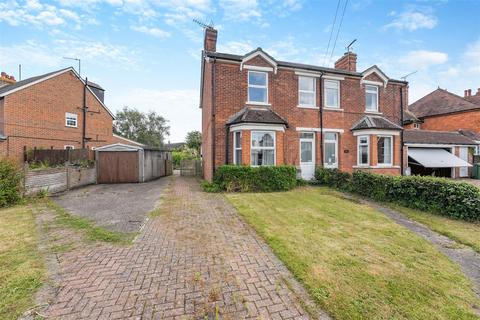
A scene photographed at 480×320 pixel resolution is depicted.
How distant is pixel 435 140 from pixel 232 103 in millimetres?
19026

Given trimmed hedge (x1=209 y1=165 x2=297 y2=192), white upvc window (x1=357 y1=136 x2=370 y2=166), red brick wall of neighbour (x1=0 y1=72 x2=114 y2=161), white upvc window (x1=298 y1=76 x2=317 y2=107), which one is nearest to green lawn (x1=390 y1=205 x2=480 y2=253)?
trimmed hedge (x1=209 y1=165 x2=297 y2=192)

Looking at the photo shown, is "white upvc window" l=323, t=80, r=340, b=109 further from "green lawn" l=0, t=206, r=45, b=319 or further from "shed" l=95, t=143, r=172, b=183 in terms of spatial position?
"green lawn" l=0, t=206, r=45, b=319

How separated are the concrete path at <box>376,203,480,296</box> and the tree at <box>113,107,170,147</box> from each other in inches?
1995

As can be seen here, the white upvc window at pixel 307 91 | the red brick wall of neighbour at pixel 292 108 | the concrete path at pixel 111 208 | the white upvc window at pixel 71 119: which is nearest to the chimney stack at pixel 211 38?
the red brick wall of neighbour at pixel 292 108

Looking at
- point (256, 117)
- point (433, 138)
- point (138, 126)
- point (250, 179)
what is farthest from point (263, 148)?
point (138, 126)

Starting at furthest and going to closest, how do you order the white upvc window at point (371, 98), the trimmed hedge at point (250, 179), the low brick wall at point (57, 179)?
the white upvc window at point (371, 98) → the trimmed hedge at point (250, 179) → the low brick wall at point (57, 179)

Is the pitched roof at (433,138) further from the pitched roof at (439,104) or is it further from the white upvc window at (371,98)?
the pitched roof at (439,104)

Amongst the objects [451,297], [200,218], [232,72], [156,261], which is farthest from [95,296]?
[232,72]

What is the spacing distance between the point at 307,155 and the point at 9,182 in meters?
15.7

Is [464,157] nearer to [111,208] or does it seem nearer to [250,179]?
[250,179]

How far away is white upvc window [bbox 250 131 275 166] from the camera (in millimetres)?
13094

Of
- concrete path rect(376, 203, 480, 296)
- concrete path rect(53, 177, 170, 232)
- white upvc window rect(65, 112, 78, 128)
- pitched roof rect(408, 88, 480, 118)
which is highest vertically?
pitched roof rect(408, 88, 480, 118)

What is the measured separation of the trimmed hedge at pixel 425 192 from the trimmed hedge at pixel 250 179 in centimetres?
393

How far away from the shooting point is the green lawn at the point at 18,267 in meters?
3.10
